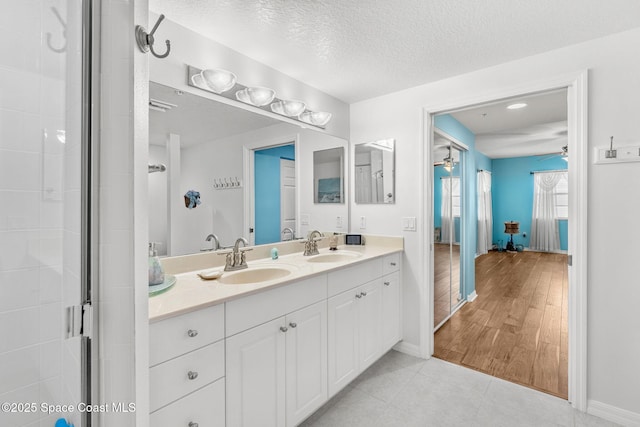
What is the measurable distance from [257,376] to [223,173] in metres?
1.20

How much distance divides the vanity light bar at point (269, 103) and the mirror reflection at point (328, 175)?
0.90 ft

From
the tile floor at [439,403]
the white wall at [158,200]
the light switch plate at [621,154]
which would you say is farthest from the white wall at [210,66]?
Result: the tile floor at [439,403]

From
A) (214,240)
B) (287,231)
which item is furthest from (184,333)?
(287,231)

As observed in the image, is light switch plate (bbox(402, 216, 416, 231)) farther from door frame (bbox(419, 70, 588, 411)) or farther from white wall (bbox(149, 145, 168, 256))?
white wall (bbox(149, 145, 168, 256))

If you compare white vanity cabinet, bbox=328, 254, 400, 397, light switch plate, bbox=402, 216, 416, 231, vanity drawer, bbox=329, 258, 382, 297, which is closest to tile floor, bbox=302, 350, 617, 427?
white vanity cabinet, bbox=328, 254, 400, 397

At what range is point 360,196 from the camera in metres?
2.76

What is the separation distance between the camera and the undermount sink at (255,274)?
165 cm

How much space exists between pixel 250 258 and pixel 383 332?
1.17m

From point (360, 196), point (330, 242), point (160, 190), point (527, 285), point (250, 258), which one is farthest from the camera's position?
point (527, 285)

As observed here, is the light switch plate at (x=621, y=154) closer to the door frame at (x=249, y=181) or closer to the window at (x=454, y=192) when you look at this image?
the window at (x=454, y=192)

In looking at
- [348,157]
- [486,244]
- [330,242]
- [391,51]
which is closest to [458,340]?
[330,242]

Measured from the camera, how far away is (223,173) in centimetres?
187

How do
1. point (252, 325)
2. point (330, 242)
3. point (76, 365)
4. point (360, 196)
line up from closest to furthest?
point (76, 365)
point (252, 325)
point (330, 242)
point (360, 196)

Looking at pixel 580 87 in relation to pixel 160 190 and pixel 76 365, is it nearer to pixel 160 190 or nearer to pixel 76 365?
pixel 160 190
